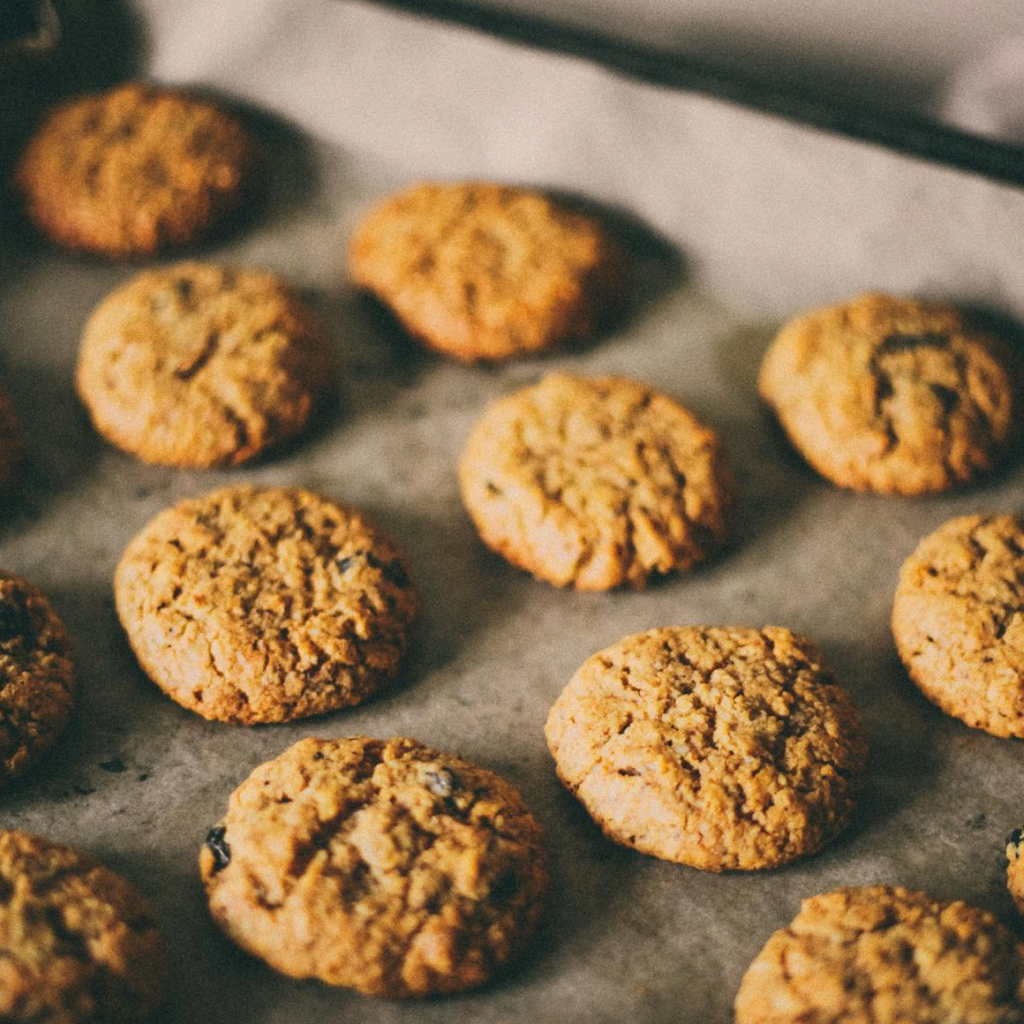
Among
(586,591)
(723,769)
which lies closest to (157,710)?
A: (586,591)

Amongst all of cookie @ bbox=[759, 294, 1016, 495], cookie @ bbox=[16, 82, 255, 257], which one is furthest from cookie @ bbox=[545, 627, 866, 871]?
cookie @ bbox=[16, 82, 255, 257]

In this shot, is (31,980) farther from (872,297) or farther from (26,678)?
(872,297)

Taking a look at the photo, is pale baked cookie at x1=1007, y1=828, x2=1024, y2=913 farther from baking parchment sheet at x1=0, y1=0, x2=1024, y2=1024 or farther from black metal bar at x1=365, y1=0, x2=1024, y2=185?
black metal bar at x1=365, y1=0, x2=1024, y2=185

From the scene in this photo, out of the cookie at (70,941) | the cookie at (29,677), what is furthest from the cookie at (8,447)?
the cookie at (70,941)

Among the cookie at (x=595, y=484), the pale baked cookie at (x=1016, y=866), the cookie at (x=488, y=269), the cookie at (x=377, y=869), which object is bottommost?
the cookie at (x=377, y=869)

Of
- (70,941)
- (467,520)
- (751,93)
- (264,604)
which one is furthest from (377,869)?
(751,93)

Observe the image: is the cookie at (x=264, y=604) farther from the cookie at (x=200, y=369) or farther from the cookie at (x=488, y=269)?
the cookie at (x=488, y=269)

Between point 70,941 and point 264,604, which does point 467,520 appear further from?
point 70,941
